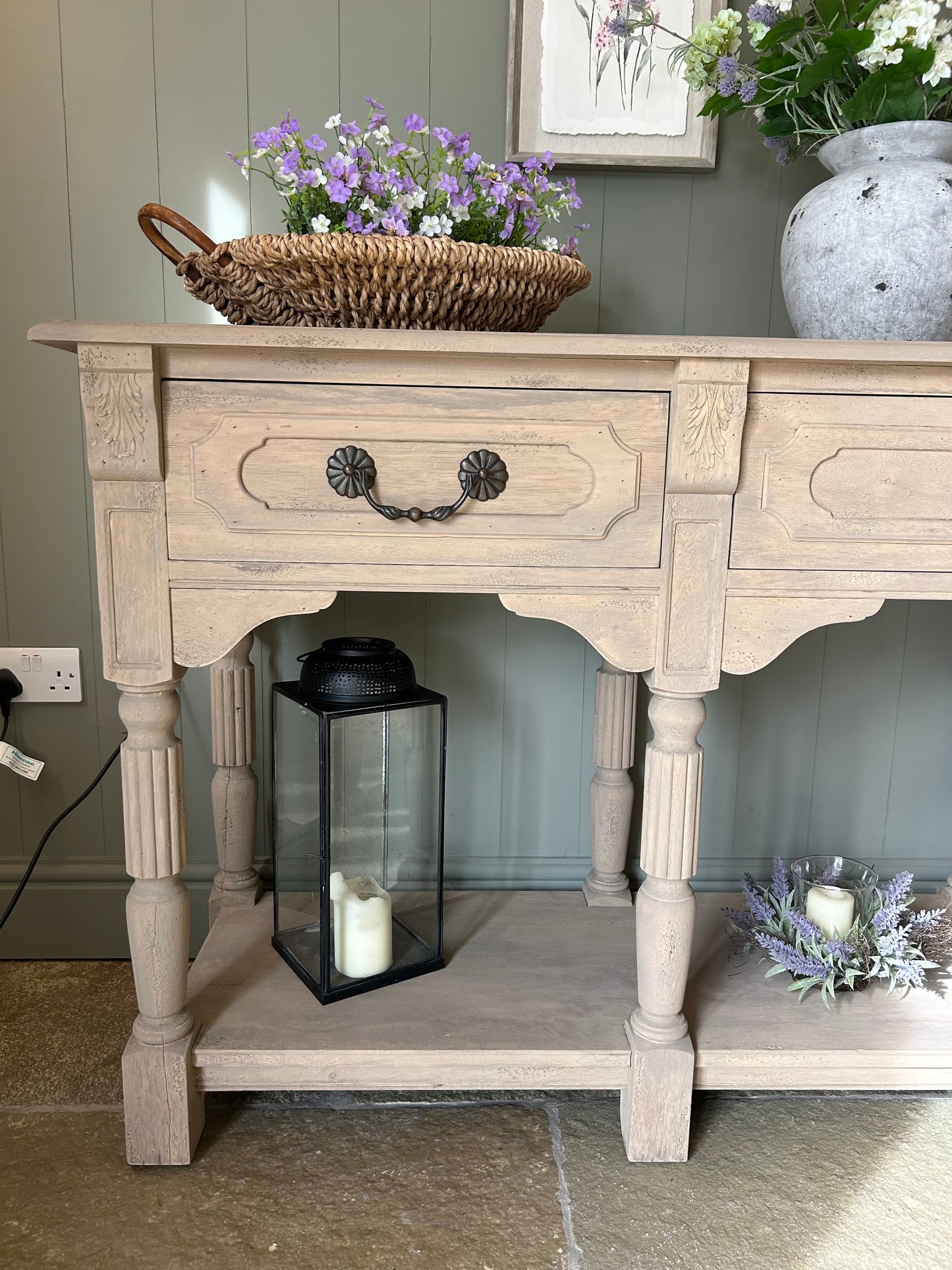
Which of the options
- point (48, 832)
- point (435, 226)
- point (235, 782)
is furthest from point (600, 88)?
point (48, 832)

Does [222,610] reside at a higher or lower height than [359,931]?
higher

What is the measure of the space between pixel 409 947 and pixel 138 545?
1.99ft

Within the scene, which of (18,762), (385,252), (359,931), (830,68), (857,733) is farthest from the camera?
(857,733)

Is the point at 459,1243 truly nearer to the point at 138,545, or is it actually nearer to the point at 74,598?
the point at 138,545

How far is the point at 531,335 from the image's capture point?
2.76 feet

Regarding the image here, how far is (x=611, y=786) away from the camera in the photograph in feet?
4.46

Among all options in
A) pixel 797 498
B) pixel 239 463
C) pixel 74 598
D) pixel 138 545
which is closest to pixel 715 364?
pixel 797 498

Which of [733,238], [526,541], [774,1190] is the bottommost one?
[774,1190]

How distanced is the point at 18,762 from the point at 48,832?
0.13 m

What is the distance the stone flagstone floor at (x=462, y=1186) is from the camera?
0.89 meters

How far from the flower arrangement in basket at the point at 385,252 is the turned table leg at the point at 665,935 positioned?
43cm

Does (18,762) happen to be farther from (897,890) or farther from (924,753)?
(924,753)

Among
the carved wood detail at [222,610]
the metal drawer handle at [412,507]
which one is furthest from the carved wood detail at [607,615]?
the carved wood detail at [222,610]

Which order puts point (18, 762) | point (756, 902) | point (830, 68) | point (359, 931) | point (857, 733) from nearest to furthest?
point (830, 68), point (359, 931), point (756, 902), point (18, 762), point (857, 733)
